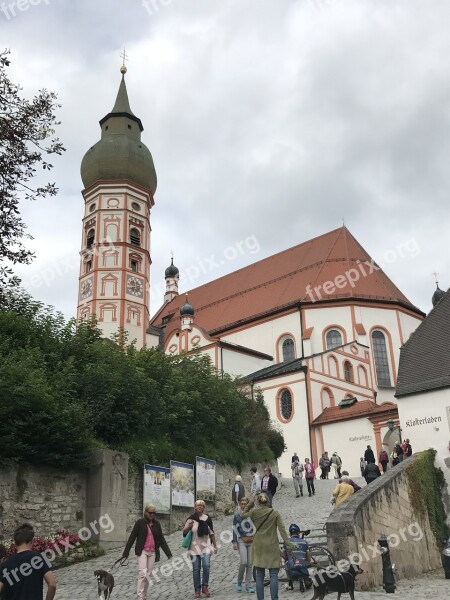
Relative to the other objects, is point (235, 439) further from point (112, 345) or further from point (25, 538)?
point (25, 538)

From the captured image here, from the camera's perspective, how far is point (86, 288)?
147 ft

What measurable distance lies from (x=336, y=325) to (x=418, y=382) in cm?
1948

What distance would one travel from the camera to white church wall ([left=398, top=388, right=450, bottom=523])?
2027cm

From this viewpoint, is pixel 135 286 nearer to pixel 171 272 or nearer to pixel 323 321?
pixel 323 321

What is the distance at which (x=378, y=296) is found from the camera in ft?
137

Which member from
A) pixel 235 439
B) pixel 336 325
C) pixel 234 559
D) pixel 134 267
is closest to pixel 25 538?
pixel 234 559

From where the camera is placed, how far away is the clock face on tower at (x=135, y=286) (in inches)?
1720

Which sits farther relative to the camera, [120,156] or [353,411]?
[120,156]

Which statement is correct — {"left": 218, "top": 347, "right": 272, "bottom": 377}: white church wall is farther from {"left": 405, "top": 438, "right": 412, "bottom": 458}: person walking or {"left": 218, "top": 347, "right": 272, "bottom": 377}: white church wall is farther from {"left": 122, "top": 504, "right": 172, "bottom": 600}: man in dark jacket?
{"left": 122, "top": 504, "right": 172, "bottom": 600}: man in dark jacket

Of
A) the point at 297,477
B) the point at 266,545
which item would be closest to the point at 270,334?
the point at 297,477

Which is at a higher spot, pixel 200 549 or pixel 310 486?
pixel 310 486

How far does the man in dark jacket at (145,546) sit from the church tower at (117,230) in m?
33.2

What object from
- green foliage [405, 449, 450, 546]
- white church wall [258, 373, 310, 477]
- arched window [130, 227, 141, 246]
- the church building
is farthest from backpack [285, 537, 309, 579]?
arched window [130, 227, 141, 246]

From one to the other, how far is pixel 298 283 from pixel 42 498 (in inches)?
1256
